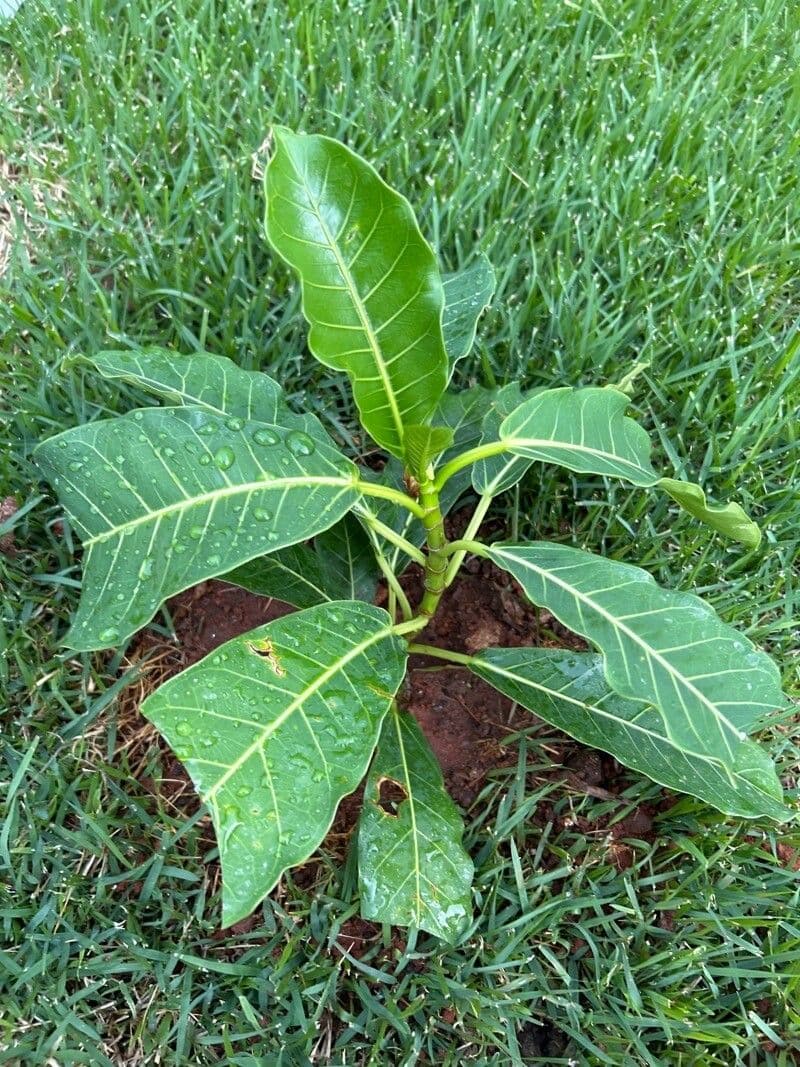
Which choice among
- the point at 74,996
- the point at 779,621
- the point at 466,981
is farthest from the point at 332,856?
the point at 779,621

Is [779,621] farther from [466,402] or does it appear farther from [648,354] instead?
[466,402]

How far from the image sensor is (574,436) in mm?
1234

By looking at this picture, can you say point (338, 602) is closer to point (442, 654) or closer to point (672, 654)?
point (442, 654)

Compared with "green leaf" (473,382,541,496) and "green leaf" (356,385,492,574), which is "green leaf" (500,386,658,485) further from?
"green leaf" (356,385,492,574)

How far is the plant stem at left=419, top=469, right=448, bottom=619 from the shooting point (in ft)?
4.16

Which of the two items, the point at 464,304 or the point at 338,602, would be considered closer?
the point at 338,602

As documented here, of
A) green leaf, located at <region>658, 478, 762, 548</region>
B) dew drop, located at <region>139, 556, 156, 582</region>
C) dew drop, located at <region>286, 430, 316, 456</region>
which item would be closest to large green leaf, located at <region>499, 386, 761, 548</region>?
green leaf, located at <region>658, 478, 762, 548</region>

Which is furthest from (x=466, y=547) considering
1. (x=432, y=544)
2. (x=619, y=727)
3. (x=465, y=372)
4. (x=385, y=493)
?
(x=465, y=372)

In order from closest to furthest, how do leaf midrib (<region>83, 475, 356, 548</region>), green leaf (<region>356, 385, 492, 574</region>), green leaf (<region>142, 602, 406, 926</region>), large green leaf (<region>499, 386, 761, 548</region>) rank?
green leaf (<region>142, 602, 406, 926</region>) → leaf midrib (<region>83, 475, 356, 548</region>) → large green leaf (<region>499, 386, 761, 548</region>) → green leaf (<region>356, 385, 492, 574</region>)

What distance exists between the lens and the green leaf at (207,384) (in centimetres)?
129

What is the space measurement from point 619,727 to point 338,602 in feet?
1.61

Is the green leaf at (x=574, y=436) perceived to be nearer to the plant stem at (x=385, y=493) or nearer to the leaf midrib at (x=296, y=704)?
the plant stem at (x=385, y=493)

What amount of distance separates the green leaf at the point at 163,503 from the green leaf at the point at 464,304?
0.40 meters

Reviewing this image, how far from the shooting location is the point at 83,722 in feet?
4.95
